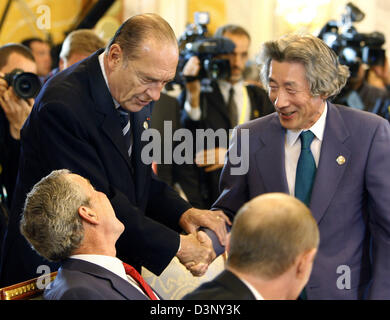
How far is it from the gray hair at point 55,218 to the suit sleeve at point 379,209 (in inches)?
34.8

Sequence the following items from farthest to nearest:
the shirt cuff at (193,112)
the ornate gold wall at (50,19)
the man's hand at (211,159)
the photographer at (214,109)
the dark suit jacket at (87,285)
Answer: the ornate gold wall at (50,19) < the shirt cuff at (193,112) < the photographer at (214,109) < the man's hand at (211,159) < the dark suit jacket at (87,285)

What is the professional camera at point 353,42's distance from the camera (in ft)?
13.1

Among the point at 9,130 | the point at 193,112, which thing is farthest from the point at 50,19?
the point at 9,130

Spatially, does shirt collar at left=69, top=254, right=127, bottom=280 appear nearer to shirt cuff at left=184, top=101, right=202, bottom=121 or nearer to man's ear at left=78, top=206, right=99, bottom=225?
man's ear at left=78, top=206, right=99, bottom=225

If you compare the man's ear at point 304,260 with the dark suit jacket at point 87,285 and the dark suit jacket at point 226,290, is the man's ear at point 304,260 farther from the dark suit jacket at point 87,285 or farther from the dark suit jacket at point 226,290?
the dark suit jacket at point 87,285

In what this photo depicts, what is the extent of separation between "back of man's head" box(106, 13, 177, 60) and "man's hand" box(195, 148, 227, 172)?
1.50m

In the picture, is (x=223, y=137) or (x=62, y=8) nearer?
(x=223, y=137)

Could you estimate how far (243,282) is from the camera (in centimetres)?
153

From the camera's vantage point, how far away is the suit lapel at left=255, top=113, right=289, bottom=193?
224 cm

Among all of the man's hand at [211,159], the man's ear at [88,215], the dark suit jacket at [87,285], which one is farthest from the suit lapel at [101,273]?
the man's hand at [211,159]
